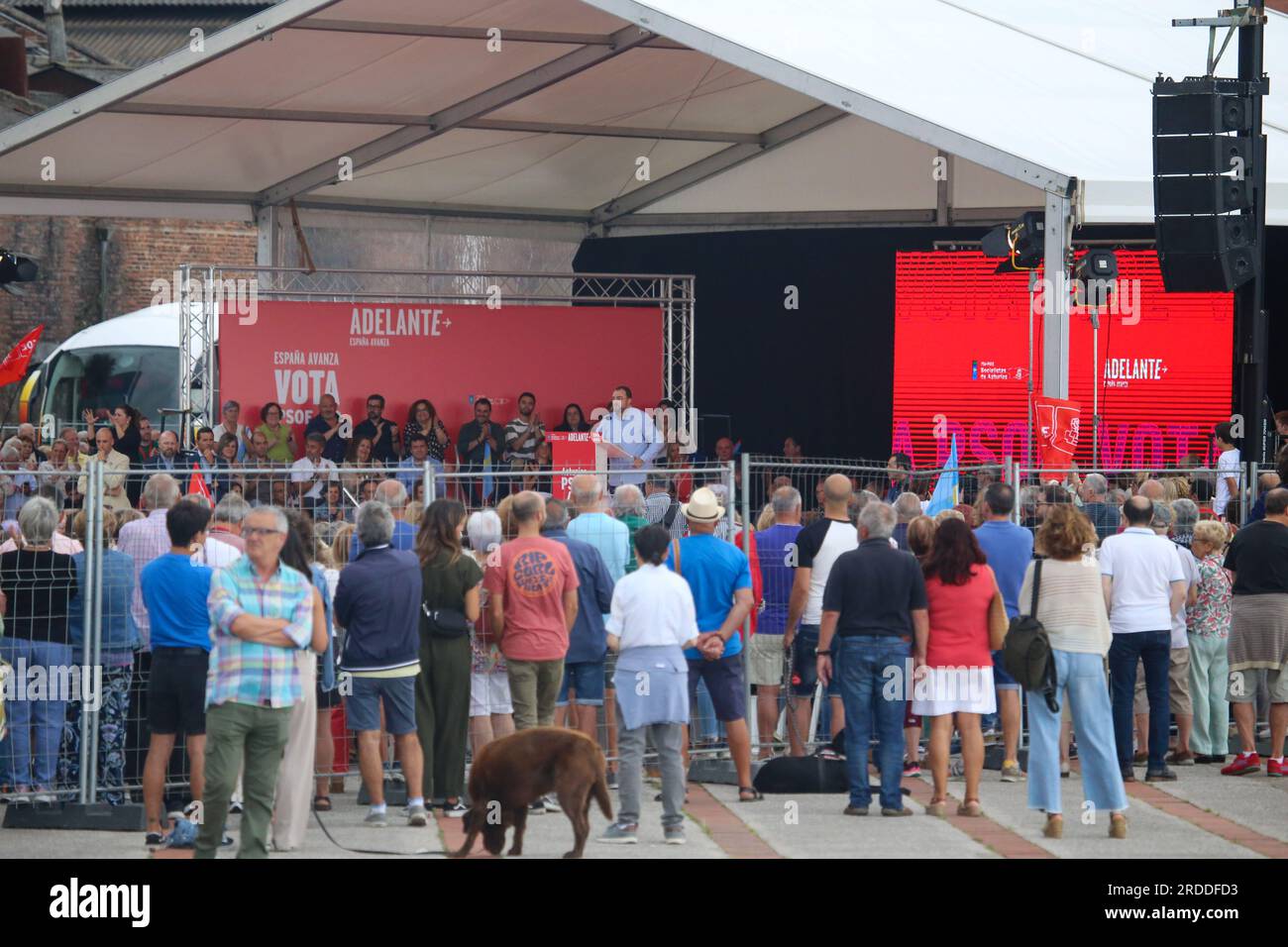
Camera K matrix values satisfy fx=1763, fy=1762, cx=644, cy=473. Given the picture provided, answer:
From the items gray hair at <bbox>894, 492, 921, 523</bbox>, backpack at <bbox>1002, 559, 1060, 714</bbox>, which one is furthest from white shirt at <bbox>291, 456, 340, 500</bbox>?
backpack at <bbox>1002, 559, 1060, 714</bbox>

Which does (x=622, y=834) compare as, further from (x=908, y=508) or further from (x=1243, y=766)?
(x=1243, y=766)

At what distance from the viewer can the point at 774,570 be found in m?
11.0

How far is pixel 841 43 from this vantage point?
15898 millimetres

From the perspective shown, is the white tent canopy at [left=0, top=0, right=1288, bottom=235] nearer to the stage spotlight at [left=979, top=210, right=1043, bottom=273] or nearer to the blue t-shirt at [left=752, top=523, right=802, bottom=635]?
the stage spotlight at [left=979, top=210, right=1043, bottom=273]

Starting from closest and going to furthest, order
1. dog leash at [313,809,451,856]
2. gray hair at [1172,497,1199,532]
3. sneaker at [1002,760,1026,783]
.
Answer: dog leash at [313,809,451,856], sneaker at [1002,760,1026,783], gray hair at [1172,497,1199,532]

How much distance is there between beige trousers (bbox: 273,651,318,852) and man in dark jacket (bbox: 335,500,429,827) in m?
0.51

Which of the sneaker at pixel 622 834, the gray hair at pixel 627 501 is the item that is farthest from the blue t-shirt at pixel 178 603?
the gray hair at pixel 627 501

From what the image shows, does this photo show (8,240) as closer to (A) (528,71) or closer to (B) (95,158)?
(B) (95,158)

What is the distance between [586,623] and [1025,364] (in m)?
10.5

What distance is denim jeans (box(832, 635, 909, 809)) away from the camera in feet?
30.5

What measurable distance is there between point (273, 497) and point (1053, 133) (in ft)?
23.1

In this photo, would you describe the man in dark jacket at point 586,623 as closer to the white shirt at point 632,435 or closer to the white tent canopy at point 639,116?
the white tent canopy at point 639,116

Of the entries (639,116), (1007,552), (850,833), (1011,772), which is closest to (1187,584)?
(1007,552)

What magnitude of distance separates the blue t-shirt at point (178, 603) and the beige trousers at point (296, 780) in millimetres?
605
